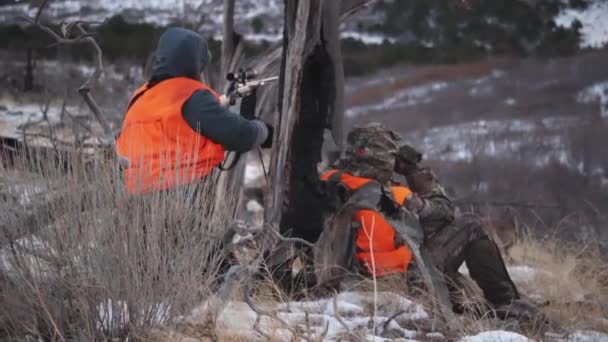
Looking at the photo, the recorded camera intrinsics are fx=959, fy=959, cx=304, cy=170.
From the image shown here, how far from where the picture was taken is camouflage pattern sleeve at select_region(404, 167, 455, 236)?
5367 millimetres

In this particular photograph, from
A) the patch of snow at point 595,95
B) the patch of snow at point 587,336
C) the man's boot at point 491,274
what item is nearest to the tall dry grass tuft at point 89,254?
the man's boot at point 491,274

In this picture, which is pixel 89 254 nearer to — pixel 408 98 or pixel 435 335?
pixel 435 335

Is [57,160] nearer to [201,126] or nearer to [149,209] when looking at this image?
[149,209]

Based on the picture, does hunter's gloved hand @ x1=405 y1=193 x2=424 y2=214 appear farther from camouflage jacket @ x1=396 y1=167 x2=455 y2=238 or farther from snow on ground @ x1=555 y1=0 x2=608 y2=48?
snow on ground @ x1=555 y1=0 x2=608 y2=48

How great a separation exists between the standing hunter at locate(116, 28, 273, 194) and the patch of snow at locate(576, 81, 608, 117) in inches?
413

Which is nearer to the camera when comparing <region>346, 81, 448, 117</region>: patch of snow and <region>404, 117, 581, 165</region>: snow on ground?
<region>404, 117, 581, 165</region>: snow on ground

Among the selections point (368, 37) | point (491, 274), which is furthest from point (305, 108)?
point (368, 37)

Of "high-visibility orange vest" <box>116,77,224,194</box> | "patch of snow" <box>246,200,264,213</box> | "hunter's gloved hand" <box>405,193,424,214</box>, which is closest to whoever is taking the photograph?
"high-visibility orange vest" <box>116,77,224,194</box>

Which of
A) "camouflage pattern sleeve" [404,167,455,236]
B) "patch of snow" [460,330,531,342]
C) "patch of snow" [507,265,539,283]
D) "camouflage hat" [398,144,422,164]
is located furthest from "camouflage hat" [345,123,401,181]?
"patch of snow" [507,265,539,283]

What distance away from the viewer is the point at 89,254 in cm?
381

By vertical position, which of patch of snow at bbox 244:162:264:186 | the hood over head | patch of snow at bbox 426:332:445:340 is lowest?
patch of snow at bbox 244:162:264:186

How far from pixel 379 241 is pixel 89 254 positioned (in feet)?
6.86

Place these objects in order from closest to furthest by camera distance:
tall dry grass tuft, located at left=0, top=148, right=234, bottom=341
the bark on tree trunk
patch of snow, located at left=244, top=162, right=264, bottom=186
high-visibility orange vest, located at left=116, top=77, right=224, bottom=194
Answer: tall dry grass tuft, located at left=0, top=148, right=234, bottom=341
high-visibility orange vest, located at left=116, top=77, right=224, bottom=194
the bark on tree trunk
patch of snow, located at left=244, top=162, right=264, bottom=186

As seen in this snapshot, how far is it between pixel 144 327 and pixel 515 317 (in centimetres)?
217
